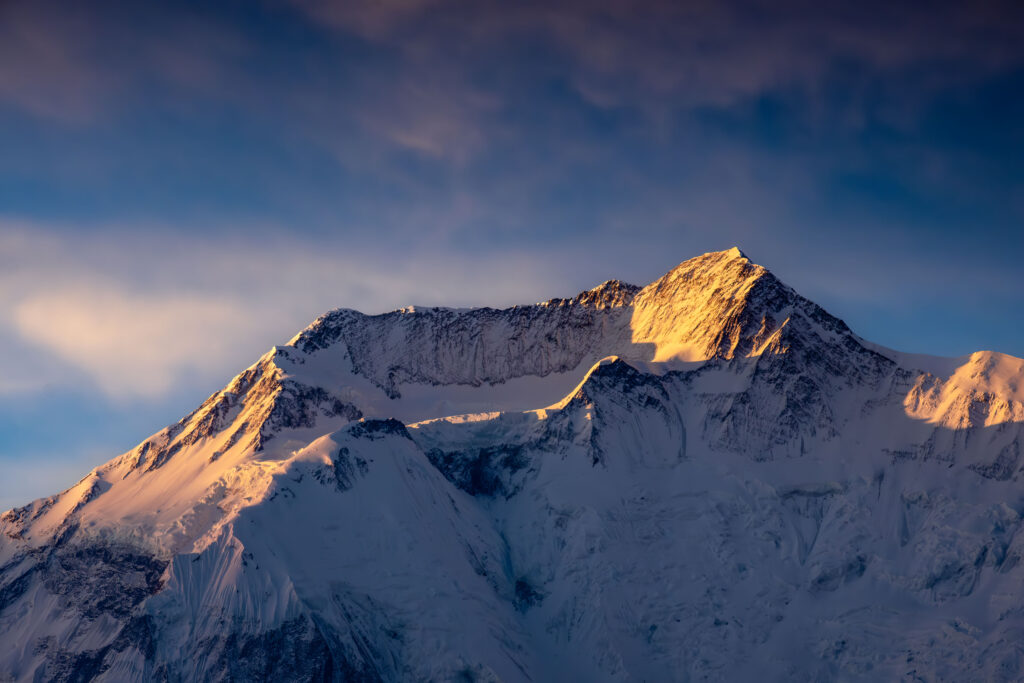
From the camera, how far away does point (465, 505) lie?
180 m

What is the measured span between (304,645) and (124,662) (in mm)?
24189

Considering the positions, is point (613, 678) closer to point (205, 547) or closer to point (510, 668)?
point (510, 668)

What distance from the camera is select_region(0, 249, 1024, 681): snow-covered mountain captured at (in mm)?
146375

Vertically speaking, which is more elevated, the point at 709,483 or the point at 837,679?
the point at 709,483

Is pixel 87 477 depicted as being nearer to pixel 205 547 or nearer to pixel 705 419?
pixel 205 547

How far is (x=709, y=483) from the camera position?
178250mm

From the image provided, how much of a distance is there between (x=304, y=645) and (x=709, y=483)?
69698 mm

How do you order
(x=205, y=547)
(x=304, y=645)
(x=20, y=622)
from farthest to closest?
(x=20, y=622) < (x=205, y=547) < (x=304, y=645)

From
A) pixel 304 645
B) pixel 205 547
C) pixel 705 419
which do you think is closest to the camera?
pixel 304 645

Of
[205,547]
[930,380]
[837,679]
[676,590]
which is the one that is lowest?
[837,679]

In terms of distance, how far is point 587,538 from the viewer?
552ft

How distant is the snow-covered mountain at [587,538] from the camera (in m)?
146

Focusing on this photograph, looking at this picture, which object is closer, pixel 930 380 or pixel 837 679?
pixel 837 679

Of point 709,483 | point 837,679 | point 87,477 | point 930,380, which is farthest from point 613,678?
point 87,477
